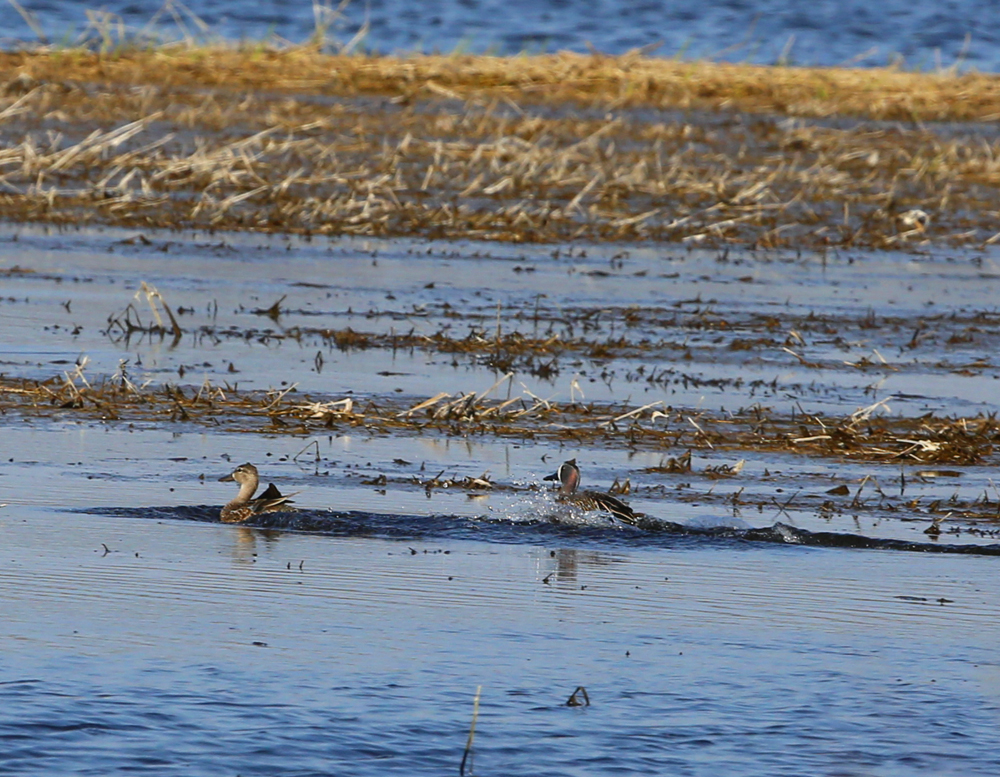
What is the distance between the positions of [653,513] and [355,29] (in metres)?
29.8

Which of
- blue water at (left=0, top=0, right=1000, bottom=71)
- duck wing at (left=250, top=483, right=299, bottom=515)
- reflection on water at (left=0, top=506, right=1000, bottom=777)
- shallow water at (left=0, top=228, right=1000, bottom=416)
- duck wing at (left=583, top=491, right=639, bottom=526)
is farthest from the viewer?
blue water at (left=0, top=0, right=1000, bottom=71)

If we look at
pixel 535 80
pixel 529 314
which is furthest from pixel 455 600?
pixel 535 80

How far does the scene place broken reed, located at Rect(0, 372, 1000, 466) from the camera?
400 inches

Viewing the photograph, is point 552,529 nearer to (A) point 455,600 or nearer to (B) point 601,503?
(B) point 601,503

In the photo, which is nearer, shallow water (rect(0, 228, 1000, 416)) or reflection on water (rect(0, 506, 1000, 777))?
reflection on water (rect(0, 506, 1000, 777))

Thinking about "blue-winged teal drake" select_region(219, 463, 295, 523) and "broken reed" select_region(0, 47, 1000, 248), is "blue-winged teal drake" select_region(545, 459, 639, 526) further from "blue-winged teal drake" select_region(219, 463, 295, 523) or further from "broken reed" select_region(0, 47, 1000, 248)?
"broken reed" select_region(0, 47, 1000, 248)

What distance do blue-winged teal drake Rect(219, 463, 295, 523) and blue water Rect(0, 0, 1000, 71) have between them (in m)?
24.6

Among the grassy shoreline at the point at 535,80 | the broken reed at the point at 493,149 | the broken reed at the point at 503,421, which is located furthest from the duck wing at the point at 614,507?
the grassy shoreline at the point at 535,80

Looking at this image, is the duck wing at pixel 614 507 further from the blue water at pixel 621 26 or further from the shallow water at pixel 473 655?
the blue water at pixel 621 26

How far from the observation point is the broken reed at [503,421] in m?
10.2

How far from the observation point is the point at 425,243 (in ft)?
57.8

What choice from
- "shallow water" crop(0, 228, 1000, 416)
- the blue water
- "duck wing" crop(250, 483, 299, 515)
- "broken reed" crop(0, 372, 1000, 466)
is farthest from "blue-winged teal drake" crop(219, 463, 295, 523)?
the blue water

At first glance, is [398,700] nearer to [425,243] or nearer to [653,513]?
[653,513]

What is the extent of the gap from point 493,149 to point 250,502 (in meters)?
13.9
